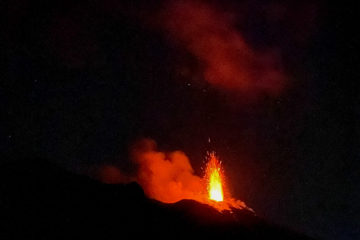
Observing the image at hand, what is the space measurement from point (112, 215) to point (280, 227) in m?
42.9

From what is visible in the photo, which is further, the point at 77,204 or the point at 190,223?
the point at 190,223

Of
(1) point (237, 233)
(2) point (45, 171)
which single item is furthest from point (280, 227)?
(2) point (45, 171)

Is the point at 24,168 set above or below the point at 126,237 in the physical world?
above

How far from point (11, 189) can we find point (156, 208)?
22.4 metres

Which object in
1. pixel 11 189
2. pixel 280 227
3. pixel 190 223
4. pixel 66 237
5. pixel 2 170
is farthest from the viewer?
pixel 280 227

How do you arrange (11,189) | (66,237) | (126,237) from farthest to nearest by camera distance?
(11,189), (126,237), (66,237)

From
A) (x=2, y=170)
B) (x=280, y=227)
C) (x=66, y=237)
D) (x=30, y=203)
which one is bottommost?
(x=66, y=237)

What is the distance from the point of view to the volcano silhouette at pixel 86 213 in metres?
56.9

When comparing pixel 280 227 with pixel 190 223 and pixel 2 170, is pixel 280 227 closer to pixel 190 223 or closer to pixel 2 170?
pixel 190 223

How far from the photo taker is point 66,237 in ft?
180

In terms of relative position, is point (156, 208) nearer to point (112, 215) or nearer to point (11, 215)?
point (112, 215)

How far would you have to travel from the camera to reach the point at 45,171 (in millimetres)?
73062

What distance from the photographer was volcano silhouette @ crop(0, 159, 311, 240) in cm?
5688

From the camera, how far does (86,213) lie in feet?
209
